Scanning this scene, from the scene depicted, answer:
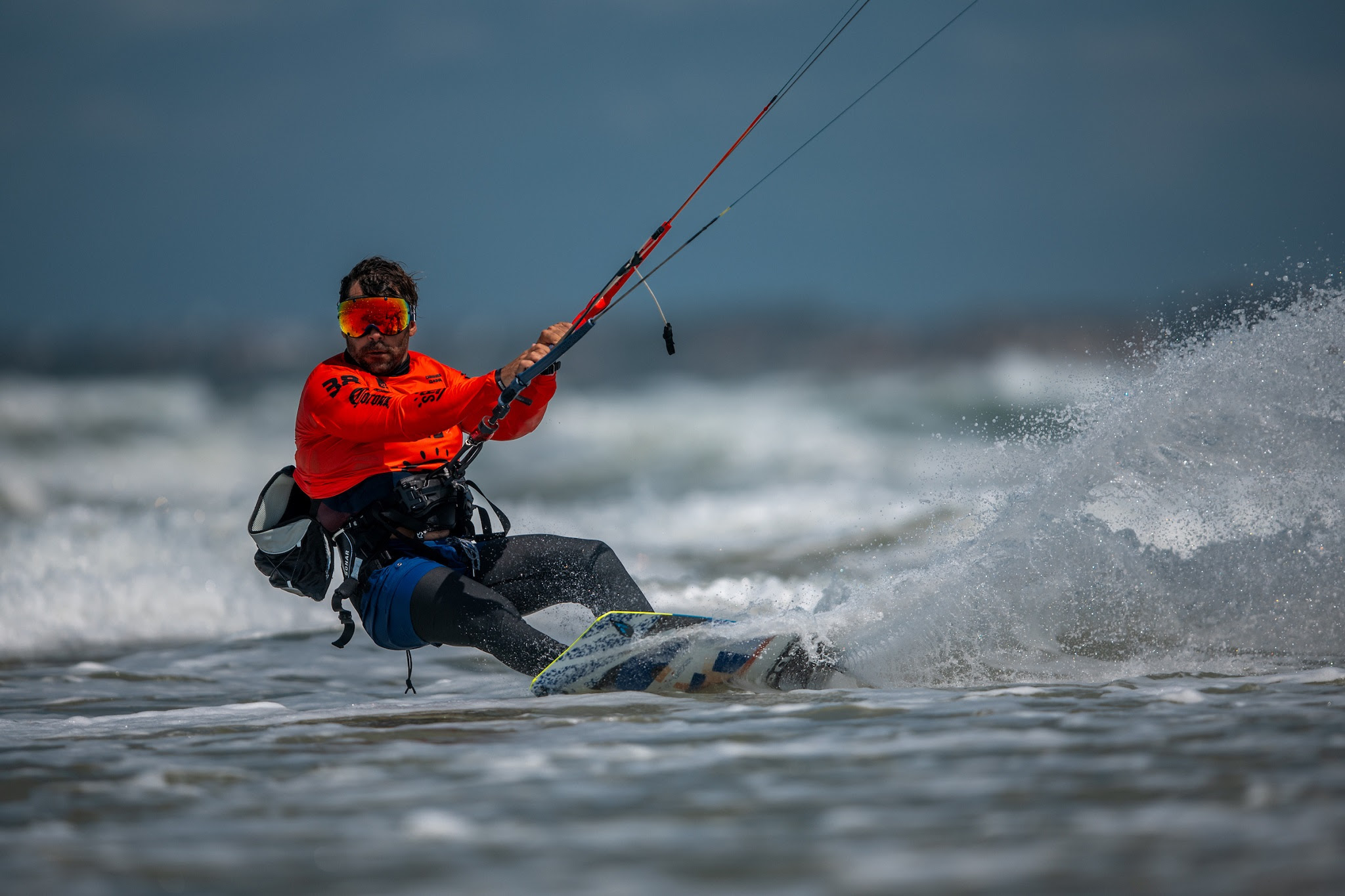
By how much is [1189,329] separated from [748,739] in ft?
9.89

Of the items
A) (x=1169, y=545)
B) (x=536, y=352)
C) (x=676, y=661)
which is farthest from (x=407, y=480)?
(x=1169, y=545)

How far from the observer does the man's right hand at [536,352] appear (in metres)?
3.94

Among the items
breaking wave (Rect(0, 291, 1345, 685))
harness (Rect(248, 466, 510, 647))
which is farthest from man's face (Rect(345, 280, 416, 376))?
breaking wave (Rect(0, 291, 1345, 685))

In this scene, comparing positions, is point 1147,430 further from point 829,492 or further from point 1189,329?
point 829,492

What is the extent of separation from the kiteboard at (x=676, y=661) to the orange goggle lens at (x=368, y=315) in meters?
1.40

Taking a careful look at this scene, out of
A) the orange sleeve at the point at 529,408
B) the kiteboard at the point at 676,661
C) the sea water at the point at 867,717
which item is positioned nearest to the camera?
the sea water at the point at 867,717

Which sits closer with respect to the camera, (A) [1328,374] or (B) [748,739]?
(B) [748,739]

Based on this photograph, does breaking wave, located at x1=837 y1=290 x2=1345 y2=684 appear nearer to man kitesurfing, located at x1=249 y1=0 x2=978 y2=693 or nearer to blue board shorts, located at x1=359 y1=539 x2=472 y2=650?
man kitesurfing, located at x1=249 y1=0 x2=978 y2=693

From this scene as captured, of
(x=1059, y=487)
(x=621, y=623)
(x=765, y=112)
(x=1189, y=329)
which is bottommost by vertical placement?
(x=621, y=623)

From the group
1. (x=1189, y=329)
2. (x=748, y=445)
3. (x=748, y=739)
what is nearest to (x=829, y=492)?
(x=748, y=445)

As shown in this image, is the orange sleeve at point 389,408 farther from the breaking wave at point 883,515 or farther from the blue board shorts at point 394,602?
the breaking wave at point 883,515

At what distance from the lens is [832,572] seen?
8.48 m

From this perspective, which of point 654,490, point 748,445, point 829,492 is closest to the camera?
point 829,492

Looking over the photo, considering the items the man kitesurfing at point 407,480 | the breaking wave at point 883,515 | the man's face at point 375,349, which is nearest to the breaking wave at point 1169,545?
the breaking wave at point 883,515
